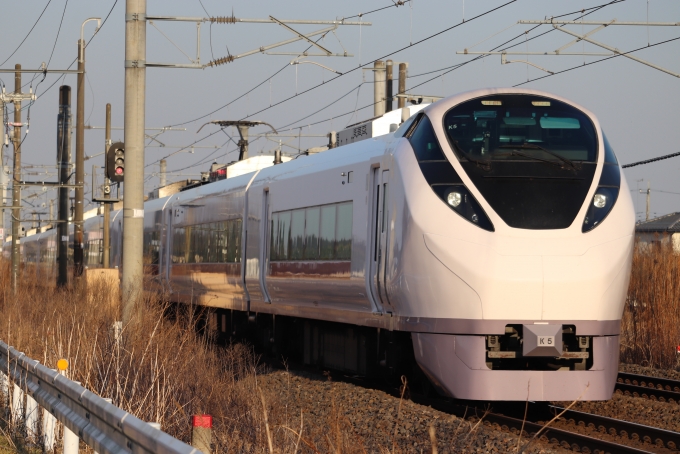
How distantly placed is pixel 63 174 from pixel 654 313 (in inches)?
885

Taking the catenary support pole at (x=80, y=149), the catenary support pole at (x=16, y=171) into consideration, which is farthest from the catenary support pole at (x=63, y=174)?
the catenary support pole at (x=16, y=171)

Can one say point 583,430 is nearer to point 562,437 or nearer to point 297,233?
point 562,437

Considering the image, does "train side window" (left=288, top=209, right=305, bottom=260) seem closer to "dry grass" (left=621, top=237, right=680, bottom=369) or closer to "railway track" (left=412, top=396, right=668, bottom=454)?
"railway track" (left=412, top=396, right=668, bottom=454)

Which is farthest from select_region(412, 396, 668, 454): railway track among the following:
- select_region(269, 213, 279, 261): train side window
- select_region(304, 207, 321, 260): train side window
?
select_region(269, 213, 279, 261): train side window

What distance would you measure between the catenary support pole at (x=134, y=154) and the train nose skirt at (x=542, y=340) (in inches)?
275

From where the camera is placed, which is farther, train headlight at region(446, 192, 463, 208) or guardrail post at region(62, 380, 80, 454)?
train headlight at region(446, 192, 463, 208)

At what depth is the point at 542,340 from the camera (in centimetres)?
1028

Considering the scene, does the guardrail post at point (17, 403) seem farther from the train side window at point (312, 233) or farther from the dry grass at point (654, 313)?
the dry grass at point (654, 313)

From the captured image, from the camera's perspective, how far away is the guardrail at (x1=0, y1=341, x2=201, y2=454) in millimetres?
5691

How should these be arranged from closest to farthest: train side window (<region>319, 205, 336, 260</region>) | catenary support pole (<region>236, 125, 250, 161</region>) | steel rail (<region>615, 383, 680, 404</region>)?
steel rail (<region>615, 383, 680, 404</region>)
train side window (<region>319, 205, 336, 260</region>)
catenary support pole (<region>236, 125, 250, 161</region>)

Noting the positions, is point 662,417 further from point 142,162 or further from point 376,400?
point 142,162

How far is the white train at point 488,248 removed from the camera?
10.4 meters

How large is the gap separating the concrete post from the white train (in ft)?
47.5

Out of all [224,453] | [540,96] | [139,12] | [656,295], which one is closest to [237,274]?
[139,12]
